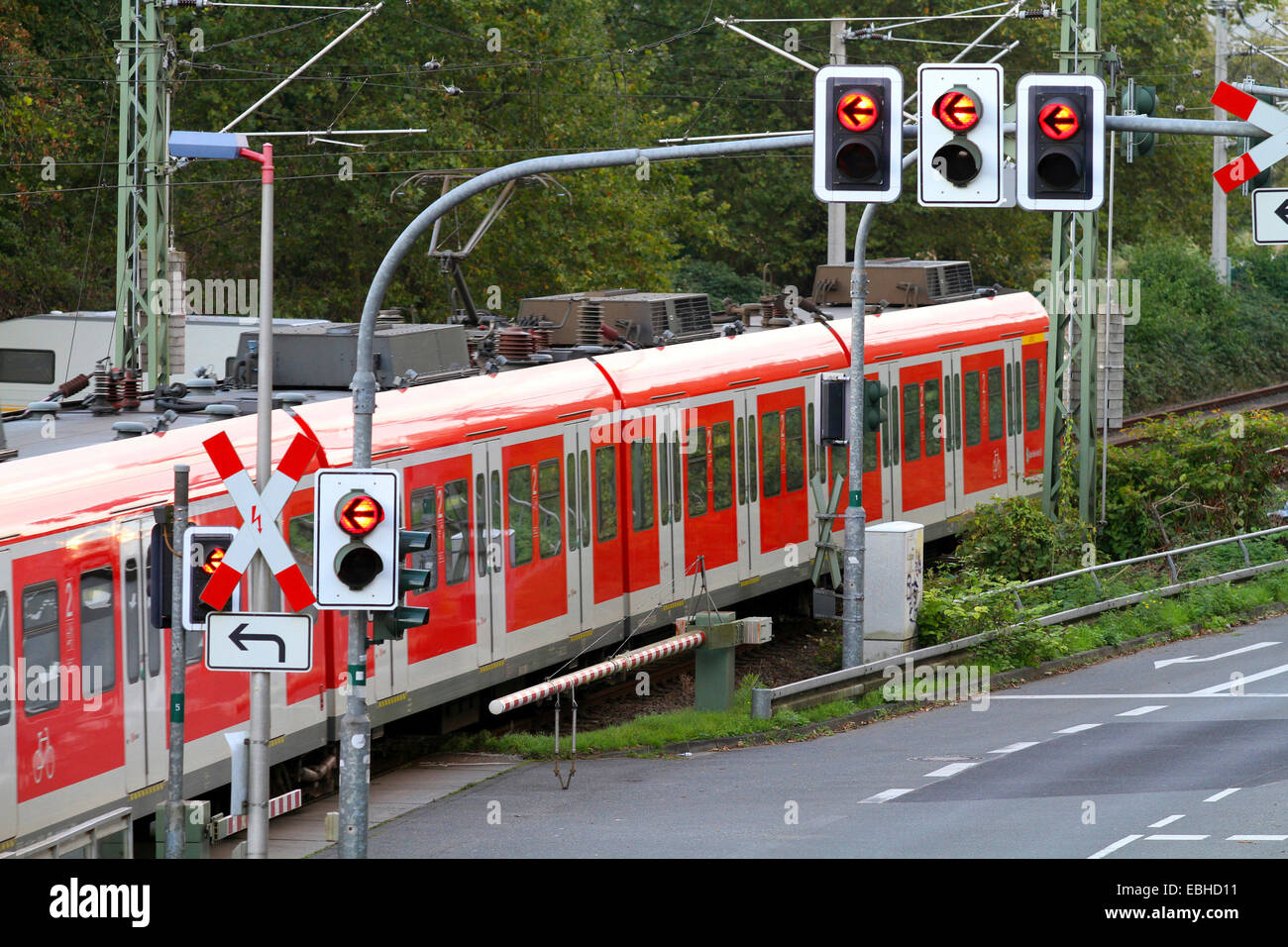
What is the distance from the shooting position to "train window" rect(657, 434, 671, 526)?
20.7m

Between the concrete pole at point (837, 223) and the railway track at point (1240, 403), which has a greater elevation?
the concrete pole at point (837, 223)

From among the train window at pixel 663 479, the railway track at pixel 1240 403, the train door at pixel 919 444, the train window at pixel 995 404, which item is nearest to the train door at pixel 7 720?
the train window at pixel 663 479

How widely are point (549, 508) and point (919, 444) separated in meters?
8.33

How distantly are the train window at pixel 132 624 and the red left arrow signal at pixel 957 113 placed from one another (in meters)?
6.10

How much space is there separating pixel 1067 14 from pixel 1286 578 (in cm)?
781

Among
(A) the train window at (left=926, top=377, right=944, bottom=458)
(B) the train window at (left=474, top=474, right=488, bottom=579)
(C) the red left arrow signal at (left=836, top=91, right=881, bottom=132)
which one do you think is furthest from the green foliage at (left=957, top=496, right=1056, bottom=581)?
(C) the red left arrow signal at (left=836, top=91, right=881, bottom=132)

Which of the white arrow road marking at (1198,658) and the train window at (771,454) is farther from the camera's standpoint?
the train window at (771,454)

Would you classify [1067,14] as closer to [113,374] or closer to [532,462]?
[532,462]

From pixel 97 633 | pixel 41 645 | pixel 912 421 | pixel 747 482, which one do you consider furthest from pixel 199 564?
pixel 912 421

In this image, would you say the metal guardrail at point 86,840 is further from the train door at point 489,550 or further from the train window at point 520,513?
the train window at point 520,513

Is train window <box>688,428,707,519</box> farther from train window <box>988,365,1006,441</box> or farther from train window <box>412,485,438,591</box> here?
train window <box>988,365,1006,441</box>

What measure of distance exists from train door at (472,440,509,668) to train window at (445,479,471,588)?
0.42 ft

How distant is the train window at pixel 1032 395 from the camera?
28906mm

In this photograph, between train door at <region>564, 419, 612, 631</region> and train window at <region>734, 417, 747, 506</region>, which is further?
train window at <region>734, 417, 747, 506</region>
